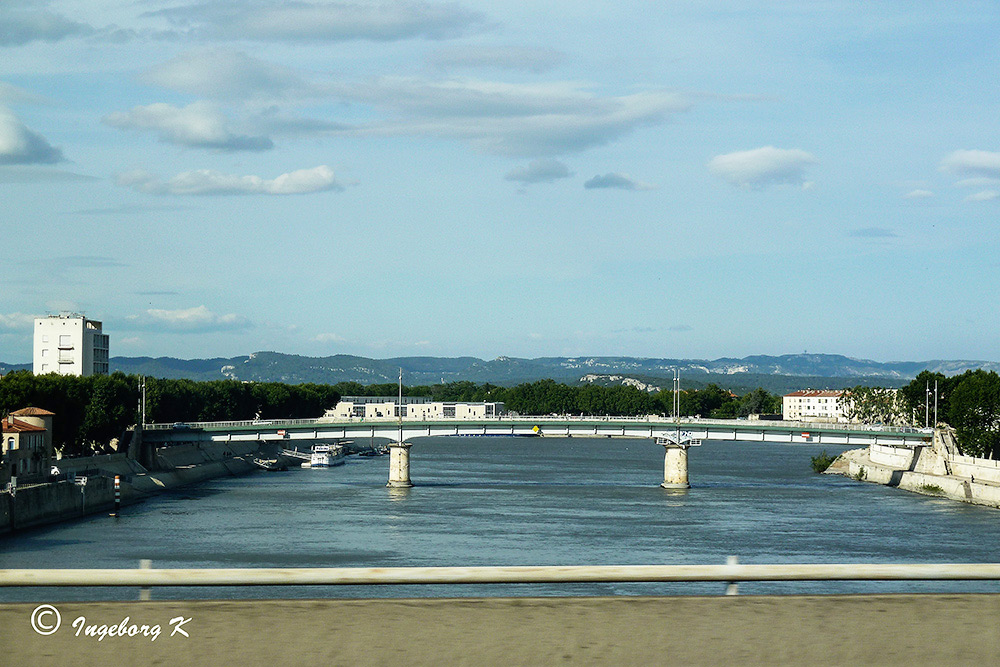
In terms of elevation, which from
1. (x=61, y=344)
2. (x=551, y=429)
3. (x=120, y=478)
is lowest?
(x=120, y=478)

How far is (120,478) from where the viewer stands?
7144cm

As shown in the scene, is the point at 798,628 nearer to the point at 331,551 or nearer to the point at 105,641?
the point at 105,641

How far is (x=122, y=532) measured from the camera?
53.5 m

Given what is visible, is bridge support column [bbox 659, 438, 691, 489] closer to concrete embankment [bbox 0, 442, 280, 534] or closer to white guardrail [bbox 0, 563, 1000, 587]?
concrete embankment [bbox 0, 442, 280, 534]

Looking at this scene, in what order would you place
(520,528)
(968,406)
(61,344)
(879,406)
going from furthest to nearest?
(879,406) < (61,344) < (968,406) < (520,528)

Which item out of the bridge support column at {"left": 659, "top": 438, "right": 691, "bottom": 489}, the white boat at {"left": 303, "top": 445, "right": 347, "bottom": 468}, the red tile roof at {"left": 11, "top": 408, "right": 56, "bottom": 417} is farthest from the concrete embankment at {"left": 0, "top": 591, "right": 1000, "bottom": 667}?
the white boat at {"left": 303, "top": 445, "right": 347, "bottom": 468}

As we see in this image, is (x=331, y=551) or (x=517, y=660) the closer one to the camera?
(x=517, y=660)

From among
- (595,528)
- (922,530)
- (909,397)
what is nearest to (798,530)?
(922,530)

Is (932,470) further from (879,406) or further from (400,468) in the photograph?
(879,406)

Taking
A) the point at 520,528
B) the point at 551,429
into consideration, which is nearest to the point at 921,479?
the point at 551,429

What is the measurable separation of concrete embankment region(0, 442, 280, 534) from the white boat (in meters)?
4.70

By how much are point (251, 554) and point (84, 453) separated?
150ft
